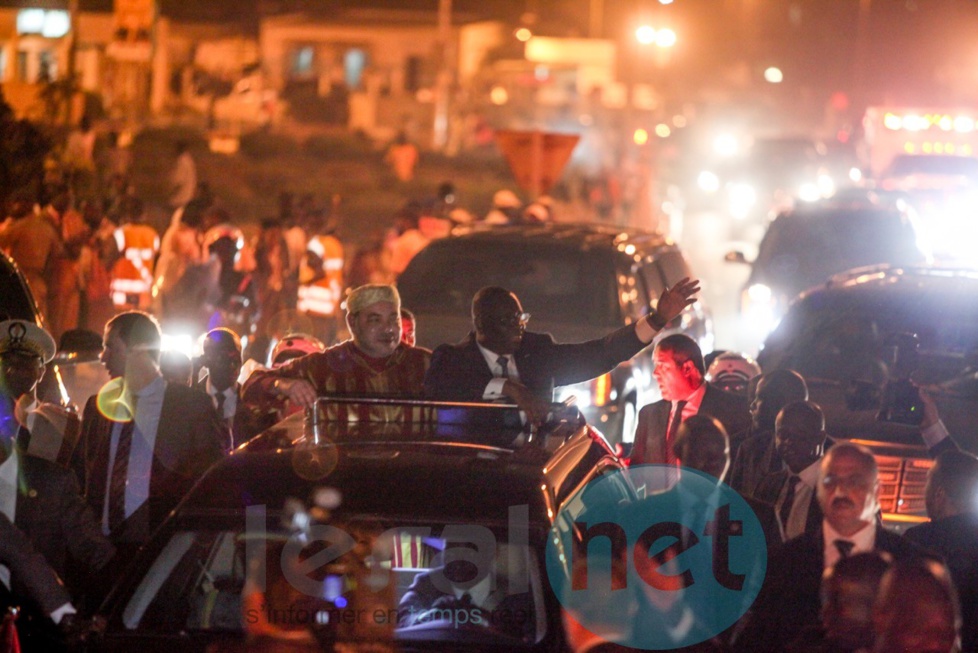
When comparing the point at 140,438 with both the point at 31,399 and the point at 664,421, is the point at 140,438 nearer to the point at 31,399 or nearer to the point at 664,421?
the point at 31,399

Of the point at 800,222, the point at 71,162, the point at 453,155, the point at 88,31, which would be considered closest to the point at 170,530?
the point at 800,222

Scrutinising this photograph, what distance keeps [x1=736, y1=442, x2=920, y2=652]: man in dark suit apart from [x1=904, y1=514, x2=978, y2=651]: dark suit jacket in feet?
1.05

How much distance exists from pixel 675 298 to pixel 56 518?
3.07 metres

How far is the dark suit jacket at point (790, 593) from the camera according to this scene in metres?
4.92

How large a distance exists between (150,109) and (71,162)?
85.0ft

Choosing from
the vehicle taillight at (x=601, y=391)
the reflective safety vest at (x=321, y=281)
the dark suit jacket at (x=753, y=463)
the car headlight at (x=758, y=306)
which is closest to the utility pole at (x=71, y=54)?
the reflective safety vest at (x=321, y=281)

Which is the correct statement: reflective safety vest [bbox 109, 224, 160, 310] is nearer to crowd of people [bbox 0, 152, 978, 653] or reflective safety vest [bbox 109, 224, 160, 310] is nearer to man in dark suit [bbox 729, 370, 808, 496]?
crowd of people [bbox 0, 152, 978, 653]

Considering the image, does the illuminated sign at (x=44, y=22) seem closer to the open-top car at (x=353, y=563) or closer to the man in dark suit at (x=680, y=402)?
the man in dark suit at (x=680, y=402)

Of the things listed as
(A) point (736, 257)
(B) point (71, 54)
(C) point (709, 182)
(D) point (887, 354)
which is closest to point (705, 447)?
(D) point (887, 354)

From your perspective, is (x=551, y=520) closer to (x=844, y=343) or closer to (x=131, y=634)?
(x=131, y=634)

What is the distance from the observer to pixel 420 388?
7473 millimetres

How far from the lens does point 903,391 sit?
7883mm

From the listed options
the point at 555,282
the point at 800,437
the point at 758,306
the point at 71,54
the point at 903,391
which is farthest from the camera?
the point at 71,54

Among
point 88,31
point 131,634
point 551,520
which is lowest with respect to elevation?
point 131,634
